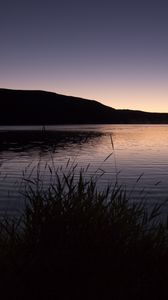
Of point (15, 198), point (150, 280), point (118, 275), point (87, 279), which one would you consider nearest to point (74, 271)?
point (87, 279)

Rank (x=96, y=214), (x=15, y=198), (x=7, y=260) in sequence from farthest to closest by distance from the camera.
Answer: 1. (x=15, y=198)
2. (x=96, y=214)
3. (x=7, y=260)

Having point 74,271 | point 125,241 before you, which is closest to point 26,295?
point 74,271

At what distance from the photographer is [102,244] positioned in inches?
247

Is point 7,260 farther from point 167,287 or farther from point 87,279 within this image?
point 167,287

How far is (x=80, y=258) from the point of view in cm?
610

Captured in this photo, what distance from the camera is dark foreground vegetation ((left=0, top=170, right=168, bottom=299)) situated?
5812 millimetres

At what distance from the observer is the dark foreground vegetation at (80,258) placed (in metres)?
5.81

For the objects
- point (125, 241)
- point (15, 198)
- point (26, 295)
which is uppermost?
point (125, 241)

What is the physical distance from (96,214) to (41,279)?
1.27 metres

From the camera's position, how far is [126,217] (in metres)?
6.84

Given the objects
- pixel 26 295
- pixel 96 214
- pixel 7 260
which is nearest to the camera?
pixel 26 295

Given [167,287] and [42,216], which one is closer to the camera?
[167,287]

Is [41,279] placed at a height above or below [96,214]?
below

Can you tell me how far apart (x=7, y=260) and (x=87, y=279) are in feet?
3.81
